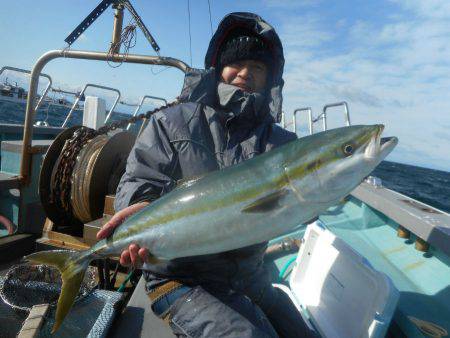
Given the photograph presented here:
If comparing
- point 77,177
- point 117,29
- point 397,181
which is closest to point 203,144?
point 77,177

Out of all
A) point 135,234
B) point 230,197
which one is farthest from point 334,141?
point 135,234

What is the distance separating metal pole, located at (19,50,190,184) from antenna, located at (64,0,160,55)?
25 cm

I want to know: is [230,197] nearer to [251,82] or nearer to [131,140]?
[251,82]

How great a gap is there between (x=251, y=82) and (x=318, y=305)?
2.22m

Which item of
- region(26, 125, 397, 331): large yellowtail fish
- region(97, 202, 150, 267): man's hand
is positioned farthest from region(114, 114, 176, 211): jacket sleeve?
region(26, 125, 397, 331): large yellowtail fish

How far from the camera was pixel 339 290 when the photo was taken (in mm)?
3043

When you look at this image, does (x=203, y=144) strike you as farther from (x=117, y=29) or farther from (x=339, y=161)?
(x=117, y=29)

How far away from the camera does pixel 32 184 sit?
5.63m

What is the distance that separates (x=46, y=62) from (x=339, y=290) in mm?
5514

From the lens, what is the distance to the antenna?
5.77 m

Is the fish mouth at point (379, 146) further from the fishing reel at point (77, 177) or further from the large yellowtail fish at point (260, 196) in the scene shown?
the fishing reel at point (77, 177)

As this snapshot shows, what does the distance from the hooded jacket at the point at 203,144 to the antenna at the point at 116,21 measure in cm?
341

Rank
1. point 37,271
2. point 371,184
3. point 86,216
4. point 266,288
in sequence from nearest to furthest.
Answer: point 266,288 → point 37,271 → point 86,216 → point 371,184

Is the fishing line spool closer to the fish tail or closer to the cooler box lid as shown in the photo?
the fish tail
